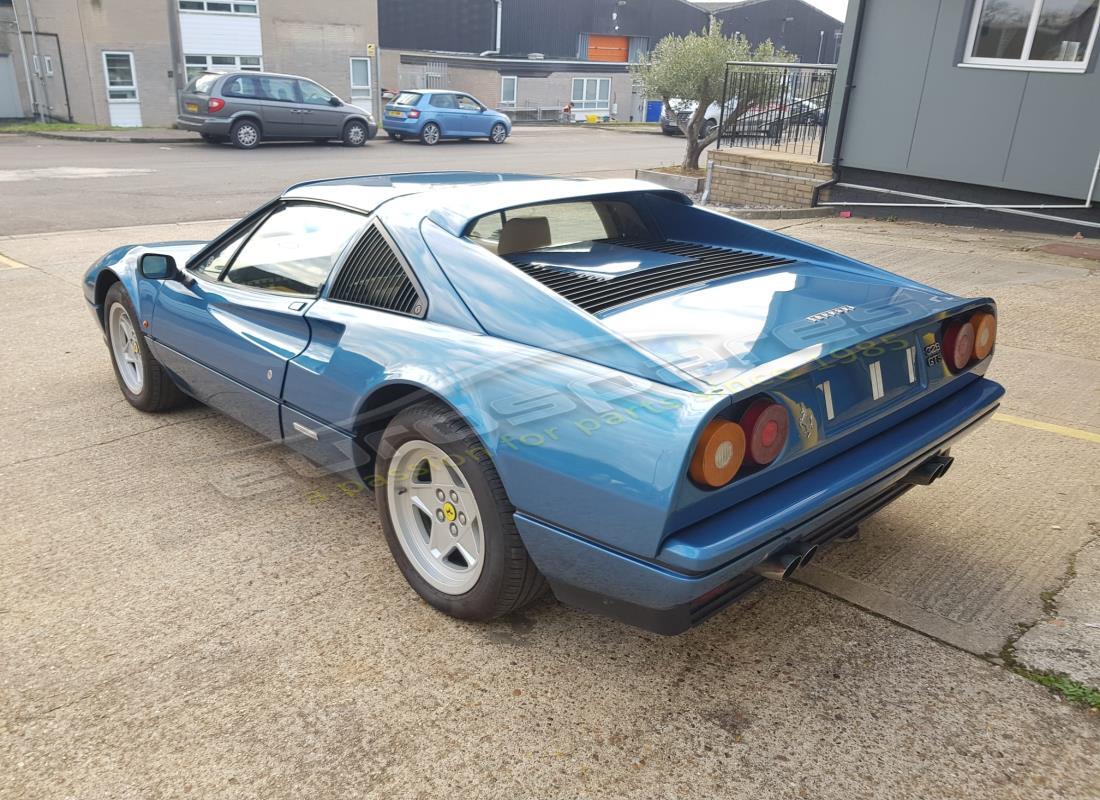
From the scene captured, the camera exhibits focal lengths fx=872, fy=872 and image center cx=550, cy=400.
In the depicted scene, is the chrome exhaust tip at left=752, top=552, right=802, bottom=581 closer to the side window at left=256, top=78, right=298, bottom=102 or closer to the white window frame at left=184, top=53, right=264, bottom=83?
the side window at left=256, top=78, right=298, bottom=102

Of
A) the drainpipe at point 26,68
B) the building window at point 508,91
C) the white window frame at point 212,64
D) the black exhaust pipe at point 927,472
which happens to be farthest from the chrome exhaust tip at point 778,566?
the building window at point 508,91

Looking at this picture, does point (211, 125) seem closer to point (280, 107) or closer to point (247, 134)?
point (247, 134)

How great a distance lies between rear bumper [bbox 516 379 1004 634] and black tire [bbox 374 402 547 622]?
0.34ft

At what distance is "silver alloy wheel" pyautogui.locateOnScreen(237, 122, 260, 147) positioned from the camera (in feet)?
65.3

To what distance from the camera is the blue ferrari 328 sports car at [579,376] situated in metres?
2.26

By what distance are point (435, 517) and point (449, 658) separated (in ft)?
1.50

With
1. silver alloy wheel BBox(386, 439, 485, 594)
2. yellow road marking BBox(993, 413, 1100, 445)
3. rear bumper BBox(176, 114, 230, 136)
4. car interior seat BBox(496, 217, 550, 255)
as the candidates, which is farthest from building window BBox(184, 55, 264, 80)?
silver alloy wheel BBox(386, 439, 485, 594)

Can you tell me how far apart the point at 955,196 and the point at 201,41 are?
79.2 ft

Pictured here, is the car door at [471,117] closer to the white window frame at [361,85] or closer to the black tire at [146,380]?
the white window frame at [361,85]

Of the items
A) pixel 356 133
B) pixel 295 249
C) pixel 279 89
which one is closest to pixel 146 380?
pixel 295 249

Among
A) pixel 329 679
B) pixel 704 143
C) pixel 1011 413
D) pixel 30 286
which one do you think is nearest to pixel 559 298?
pixel 329 679

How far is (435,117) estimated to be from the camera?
2367cm

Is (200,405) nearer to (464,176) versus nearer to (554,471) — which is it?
(464,176)

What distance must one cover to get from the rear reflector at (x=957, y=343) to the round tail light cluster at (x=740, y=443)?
39.6 inches
